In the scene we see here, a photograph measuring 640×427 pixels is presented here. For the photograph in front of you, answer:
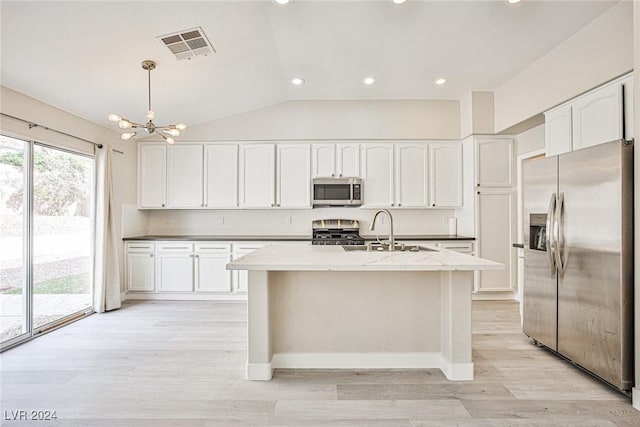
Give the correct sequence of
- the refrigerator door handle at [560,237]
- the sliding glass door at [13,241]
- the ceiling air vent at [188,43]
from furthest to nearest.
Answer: the sliding glass door at [13,241] → the ceiling air vent at [188,43] → the refrigerator door handle at [560,237]

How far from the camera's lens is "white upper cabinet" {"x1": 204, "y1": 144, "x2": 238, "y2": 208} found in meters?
5.01

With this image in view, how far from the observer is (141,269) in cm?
472

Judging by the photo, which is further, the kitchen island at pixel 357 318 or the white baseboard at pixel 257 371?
the kitchen island at pixel 357 318

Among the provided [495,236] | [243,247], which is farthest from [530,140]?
[243,247]

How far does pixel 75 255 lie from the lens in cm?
398

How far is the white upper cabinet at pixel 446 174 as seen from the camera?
4977mm

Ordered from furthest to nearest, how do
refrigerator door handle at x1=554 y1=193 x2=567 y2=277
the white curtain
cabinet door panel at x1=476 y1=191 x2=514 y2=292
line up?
cabinet door panel at x1=476 y1=191 x2=514 y2=292, the white curtain, refrigerator door handle at x1=554 y1=193 x2=567 y2=277

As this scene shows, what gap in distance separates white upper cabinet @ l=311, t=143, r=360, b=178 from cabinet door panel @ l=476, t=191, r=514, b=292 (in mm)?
1771

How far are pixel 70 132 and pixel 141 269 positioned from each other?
194cm

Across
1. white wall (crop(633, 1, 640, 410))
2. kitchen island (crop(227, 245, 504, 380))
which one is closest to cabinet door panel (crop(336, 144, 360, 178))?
kitchen island (crop(227, 245, 504, 380))

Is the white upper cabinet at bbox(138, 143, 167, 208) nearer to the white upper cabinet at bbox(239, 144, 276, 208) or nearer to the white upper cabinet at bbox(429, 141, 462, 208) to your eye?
the white upper cabinet at bbox(239, 144, 276, 208)

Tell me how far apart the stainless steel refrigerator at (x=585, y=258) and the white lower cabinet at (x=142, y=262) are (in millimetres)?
4516

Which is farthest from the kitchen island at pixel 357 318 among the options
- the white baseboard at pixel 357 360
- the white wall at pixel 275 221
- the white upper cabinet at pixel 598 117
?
the white wall at pixel 275 221

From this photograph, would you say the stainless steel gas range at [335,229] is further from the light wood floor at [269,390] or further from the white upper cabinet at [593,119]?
the white upper cabinet at [593,119]
